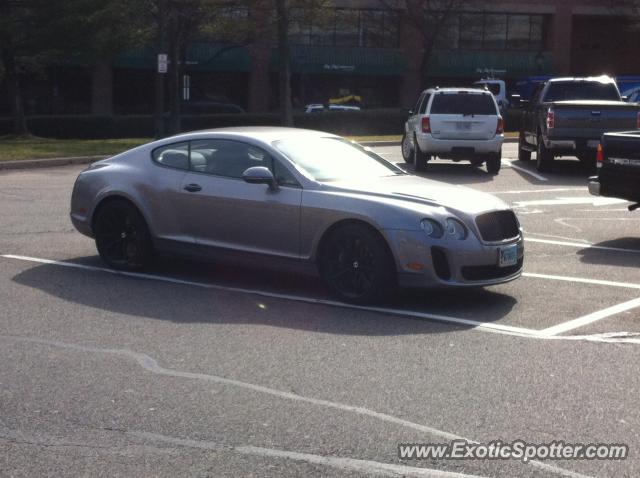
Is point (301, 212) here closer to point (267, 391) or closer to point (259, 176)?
point (259, 176)

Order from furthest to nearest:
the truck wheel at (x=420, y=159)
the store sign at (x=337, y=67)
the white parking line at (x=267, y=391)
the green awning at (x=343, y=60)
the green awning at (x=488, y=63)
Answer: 1. the green awning at (x=488, y=63)
2. the store sign at (x=337, y=67)
3. the green awning at (x=343, y=60)
4. the truck wheel at (x=420, y=159)
5. the white parking line at (x=267, y=391)

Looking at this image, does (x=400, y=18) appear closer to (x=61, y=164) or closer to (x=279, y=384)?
(x=61, y=164)

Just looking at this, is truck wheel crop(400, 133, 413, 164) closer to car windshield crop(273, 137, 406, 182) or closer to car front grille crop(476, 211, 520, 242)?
car windshield crop(273, 137, 406, 182)

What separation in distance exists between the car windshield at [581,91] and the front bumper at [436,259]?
1535 cm

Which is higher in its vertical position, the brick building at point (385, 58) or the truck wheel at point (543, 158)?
the brick building at point (385, 58)

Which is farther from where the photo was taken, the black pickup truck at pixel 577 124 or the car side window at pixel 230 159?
the black pickup truck at pixel 577 124

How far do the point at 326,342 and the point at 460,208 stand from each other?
1916mm

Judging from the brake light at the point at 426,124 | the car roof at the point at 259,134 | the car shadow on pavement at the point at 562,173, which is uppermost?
the car roof at the point at 259,134

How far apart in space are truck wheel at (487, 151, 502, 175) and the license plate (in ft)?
42.5

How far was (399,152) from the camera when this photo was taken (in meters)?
28.6

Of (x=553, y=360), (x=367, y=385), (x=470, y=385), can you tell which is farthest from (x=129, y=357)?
(x=553, y=360)

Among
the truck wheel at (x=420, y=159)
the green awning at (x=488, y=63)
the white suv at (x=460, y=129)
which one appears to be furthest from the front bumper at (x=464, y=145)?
the green awning at (x=488, y=63)

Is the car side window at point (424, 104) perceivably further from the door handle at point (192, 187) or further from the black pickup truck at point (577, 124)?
the door handle at point (192, 187)

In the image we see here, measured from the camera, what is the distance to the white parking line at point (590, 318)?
26.8ft
